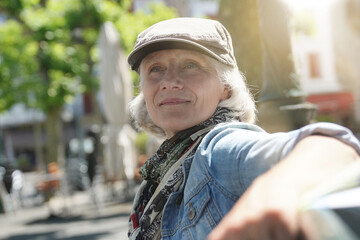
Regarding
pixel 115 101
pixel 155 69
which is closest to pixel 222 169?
pixel 155 69

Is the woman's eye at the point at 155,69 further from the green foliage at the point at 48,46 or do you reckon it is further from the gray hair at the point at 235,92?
the green foliage at the point at 48,46

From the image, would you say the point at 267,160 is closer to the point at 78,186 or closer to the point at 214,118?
the point at 214,118

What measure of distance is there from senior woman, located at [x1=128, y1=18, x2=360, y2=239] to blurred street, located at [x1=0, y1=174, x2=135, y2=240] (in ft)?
15.9

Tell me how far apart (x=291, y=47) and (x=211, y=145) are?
198cm

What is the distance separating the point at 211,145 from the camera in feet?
4.00

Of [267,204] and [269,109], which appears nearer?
[267,204]

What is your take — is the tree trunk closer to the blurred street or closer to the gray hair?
the blurred street

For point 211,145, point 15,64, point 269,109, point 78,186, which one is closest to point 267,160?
point 211,145

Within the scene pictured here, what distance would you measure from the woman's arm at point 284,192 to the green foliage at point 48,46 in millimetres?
13559

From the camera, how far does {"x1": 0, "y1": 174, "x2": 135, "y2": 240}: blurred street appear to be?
724 cm

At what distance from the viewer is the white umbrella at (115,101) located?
10.2 meters

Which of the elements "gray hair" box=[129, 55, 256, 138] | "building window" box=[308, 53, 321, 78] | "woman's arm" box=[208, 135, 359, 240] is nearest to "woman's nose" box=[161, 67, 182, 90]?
"gray hair" box=[129, 55, 256, 138]

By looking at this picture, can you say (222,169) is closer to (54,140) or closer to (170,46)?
(170,46)

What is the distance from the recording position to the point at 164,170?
1594mm
